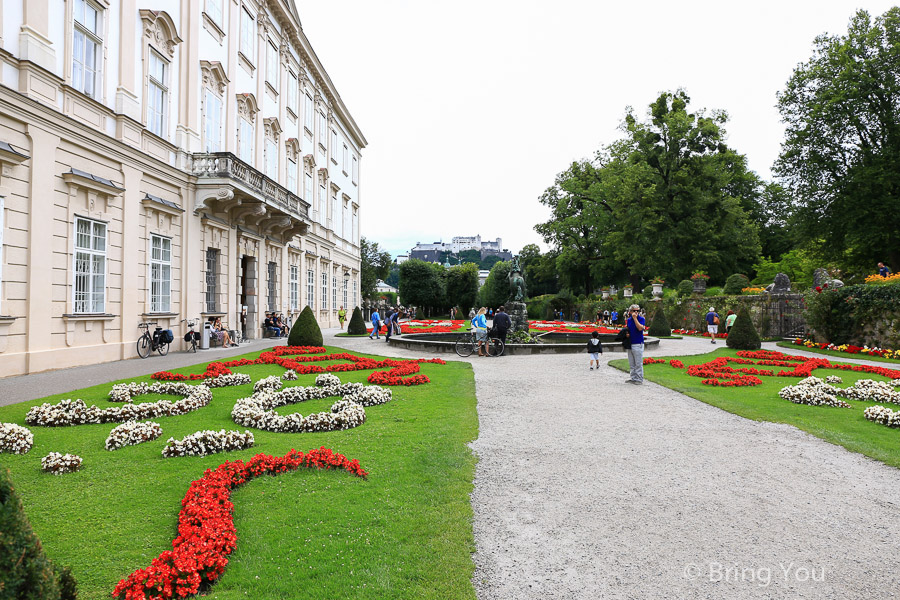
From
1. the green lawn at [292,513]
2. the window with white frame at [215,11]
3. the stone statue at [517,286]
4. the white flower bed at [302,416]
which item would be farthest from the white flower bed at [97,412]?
the window with white frame at [215,11]

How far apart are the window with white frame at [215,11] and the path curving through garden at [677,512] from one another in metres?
21.0

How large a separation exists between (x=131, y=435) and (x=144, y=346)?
10.9m

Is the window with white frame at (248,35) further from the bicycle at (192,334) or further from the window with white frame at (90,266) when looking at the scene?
the window with white frame at (90,266)

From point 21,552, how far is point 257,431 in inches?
214

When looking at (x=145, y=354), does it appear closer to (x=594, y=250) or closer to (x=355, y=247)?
(x=355, y=247)

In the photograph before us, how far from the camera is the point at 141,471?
5.01m

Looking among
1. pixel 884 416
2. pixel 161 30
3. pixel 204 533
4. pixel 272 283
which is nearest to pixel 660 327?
pixel 272 283

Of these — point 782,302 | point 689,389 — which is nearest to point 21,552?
point 689,389

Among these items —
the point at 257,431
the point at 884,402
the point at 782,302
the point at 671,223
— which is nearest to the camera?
the point at 257,431

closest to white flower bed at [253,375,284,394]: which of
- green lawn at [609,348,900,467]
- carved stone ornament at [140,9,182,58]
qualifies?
green lawn at [609,348,900,467]

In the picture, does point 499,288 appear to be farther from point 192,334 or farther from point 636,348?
point 636,348

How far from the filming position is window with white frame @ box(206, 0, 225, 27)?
20016mm

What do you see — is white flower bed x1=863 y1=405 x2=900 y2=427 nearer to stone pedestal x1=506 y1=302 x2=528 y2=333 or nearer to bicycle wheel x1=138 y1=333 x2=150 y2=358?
stone pedestal x1=506 y1=302 x2=528 y2=333

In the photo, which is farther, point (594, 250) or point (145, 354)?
point (594, 250)
